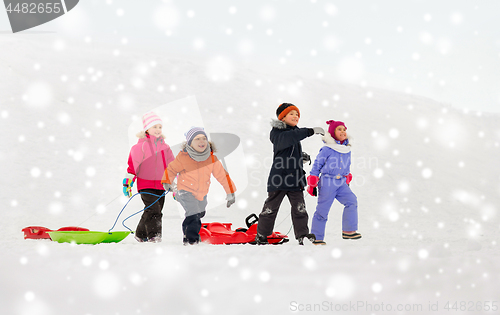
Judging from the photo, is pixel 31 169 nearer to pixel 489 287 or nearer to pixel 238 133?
pixel 238 133

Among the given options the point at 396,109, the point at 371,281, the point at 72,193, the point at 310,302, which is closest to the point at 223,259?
the point at 310,302

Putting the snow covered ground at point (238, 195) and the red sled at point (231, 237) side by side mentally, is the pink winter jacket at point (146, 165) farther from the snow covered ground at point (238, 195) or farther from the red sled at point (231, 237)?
the red sled at point (231, 237)

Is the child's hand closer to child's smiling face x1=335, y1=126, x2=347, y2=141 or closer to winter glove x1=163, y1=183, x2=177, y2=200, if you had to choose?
winter glove x1=163, y1=183, x2=177, y2=200

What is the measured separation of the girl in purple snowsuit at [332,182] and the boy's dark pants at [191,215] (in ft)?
4.54

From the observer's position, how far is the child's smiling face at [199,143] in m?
4.66

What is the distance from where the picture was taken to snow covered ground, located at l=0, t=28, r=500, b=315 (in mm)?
3049

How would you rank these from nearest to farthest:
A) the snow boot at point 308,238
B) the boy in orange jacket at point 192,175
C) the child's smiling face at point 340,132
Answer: the snow boot at point 308,238, the boy in orange jacket at point 192,175, the child's smiling face at point 340,132

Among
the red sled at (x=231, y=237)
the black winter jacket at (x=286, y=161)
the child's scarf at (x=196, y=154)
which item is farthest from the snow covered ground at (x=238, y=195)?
the child's scarf at (x=196, y=154)

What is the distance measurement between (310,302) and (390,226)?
4563mm

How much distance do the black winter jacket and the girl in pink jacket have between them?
5.57 feet

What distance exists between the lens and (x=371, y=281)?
314 centimetres

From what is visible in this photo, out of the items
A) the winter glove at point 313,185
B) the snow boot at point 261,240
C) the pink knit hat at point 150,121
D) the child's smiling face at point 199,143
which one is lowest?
the snow boot at point 261,240

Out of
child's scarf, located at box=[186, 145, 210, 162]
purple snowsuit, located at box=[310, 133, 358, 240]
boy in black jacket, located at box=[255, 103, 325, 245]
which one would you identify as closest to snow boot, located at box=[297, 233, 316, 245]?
boy in black jacket, located at box=[255, 103, 325, 245]

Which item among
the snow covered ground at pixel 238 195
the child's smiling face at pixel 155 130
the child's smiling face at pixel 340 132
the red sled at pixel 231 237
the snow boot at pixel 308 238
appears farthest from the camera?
the child's smiling face at pixel 155 130
